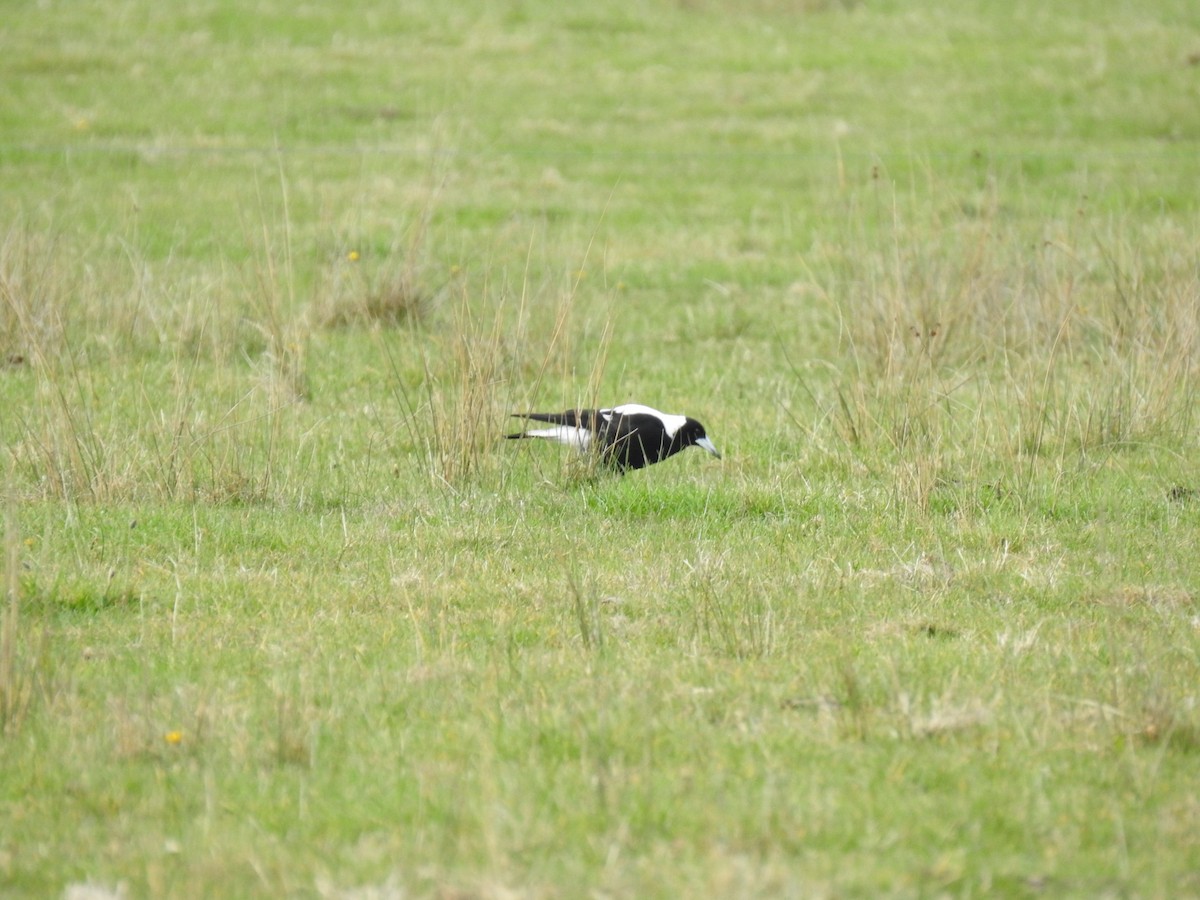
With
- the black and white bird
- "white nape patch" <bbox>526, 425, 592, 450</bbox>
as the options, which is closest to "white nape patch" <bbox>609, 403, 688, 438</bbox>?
the black and white bird

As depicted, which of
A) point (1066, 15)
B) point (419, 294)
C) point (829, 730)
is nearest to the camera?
point (829, 730)

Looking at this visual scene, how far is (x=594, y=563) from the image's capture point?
187 inches

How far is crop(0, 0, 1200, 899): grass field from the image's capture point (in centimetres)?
295

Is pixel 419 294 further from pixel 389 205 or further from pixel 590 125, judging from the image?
pixel 590 125

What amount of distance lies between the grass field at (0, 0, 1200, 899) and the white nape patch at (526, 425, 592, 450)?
0.19 meters

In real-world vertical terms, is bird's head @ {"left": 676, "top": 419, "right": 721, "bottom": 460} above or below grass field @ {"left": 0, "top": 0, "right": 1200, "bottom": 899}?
below

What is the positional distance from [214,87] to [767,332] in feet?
29.9

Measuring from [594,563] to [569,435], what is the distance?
4.79 feet

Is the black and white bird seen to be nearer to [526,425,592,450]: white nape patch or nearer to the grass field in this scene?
[526,425,592,450]: white nape patch

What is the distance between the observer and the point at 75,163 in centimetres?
1312

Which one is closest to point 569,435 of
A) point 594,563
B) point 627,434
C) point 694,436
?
point 627,434

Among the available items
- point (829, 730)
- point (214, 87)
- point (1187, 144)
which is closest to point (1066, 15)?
point (1187, 144)

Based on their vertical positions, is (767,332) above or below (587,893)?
below

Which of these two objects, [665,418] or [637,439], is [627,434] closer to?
[637,439]
